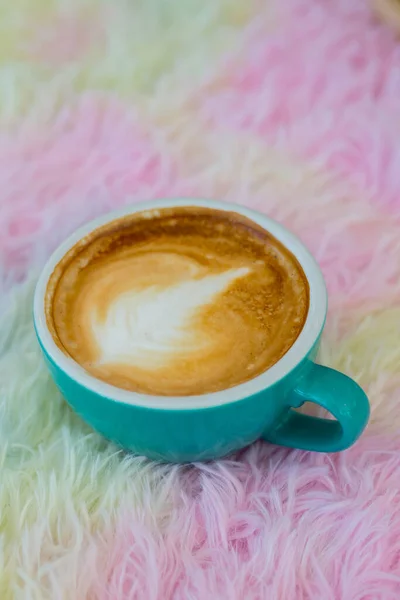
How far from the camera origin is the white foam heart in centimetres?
46

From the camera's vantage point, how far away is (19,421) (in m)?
0.50

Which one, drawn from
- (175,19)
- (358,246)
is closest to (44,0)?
(175,19)

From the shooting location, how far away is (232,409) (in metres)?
0.41

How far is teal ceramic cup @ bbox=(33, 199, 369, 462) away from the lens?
41 centimetres

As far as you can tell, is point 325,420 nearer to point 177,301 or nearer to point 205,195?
point 177,301

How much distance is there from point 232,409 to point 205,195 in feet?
1.01

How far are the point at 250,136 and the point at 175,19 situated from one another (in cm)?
24

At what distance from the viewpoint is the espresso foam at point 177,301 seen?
1.46ft

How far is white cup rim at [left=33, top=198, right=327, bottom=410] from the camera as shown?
408 mm

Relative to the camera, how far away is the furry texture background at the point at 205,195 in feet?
1.40

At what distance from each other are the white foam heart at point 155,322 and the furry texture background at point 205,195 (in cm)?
7

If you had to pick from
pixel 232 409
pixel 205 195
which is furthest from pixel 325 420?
pixel 205 195

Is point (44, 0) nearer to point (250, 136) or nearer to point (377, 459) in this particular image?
point (250, 136)

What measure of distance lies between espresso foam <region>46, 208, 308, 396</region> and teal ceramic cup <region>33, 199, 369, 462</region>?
15 mm
